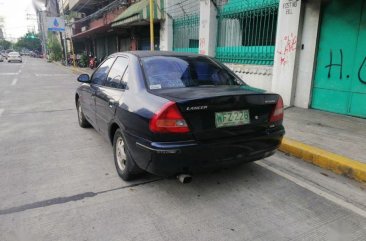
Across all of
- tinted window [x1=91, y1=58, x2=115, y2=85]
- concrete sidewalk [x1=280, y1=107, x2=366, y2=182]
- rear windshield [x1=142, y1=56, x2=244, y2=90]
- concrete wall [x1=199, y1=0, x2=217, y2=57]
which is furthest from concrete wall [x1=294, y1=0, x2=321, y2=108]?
tinted window [x1=91, y1=58, x2=115, y2=85]

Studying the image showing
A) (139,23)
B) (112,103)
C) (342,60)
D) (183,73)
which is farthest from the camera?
(139,23)

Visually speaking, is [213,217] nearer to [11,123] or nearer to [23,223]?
[23,223]

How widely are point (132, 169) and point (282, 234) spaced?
5.85ft

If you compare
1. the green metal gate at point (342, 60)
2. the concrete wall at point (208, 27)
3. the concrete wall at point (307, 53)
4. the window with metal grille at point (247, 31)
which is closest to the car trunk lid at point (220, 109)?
the green metal gate at point (342, 60)

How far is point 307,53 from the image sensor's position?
7.36 meters

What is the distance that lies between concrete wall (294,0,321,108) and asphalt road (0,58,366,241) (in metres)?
3.46

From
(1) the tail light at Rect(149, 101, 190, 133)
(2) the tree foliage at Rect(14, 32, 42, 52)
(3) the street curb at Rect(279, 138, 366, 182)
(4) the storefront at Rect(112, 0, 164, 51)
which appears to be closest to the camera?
(1) the tail light at Rect(149, 101, 190, 133)

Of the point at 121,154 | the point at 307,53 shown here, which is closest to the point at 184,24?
the point at 307,53

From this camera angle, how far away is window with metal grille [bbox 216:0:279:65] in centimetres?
860

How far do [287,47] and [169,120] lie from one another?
5.77 metres

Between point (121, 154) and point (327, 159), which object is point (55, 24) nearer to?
point (121, 154)

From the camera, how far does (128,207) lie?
10.4 feet

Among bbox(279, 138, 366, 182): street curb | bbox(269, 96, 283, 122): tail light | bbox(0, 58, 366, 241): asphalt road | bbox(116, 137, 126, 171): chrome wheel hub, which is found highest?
bbox(269, 96, 283, 122): tail light

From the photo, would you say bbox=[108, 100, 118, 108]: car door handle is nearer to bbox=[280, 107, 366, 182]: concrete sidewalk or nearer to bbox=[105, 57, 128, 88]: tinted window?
bbox=[105, 57, 128, 88]: tinted window
